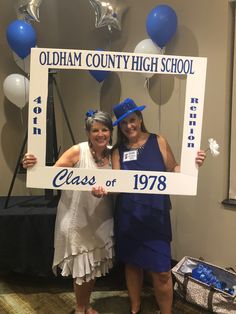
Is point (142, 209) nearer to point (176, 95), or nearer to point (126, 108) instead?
point (126, 108)

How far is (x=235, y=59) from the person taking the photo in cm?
196

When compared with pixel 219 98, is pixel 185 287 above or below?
below

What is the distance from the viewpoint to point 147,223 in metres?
1.81

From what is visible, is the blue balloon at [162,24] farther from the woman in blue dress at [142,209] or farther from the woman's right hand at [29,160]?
the woman's right hand at [29,160]

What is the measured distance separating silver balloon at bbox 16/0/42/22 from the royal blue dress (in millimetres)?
1162

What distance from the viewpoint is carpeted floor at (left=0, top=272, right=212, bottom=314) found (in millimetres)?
2072

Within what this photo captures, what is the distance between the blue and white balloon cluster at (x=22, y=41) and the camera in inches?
86.4

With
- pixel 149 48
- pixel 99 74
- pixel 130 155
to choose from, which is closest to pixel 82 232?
pixel 130 155

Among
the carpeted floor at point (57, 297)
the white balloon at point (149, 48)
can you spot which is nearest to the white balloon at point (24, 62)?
the white balloon at point (149, 48)

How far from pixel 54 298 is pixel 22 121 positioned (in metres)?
1.39

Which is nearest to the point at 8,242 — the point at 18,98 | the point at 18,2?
the point at 18,98

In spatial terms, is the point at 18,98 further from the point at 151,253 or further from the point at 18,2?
the point at 151,253

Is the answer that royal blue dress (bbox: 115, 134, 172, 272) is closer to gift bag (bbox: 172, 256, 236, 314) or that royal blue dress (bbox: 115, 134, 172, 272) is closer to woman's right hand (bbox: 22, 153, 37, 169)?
gift bag (bbox: 172, 256, 236, 314)

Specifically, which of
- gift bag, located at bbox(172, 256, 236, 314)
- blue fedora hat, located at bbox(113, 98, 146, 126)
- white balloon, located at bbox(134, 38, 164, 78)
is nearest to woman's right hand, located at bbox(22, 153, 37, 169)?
blue fedora hat, located at bbox(113, 98, 146, 126)
